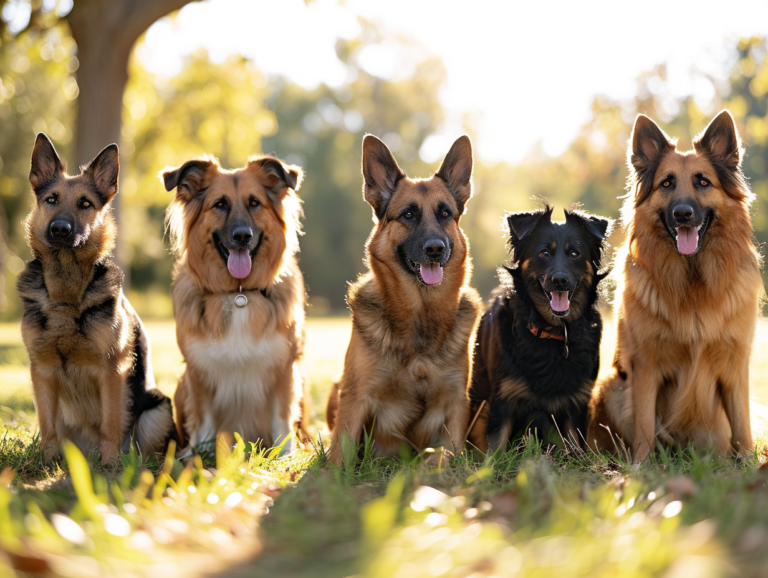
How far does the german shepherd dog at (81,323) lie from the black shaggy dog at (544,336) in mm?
2526

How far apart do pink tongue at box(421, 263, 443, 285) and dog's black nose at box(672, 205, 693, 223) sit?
1.63 metres

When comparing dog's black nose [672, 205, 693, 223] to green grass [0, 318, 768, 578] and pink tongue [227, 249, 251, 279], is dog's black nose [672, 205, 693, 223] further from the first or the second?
pink tongue [227, 249, 251, 279]

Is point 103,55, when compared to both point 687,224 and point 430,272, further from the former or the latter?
point 687,224

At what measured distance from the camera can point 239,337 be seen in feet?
15.6

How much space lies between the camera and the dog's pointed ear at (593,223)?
479 cm

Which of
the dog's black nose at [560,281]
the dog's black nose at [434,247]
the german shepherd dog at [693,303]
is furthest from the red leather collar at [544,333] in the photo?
the dog's black nose at [434,247]

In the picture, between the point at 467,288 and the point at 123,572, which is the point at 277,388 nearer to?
the point at 467,288

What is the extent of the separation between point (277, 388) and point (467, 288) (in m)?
1.69

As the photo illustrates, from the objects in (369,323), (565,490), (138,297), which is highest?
(138,297)

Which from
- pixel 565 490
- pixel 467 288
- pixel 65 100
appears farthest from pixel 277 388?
pixel 65 100

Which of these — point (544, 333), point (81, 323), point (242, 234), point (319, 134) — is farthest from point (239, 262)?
point (319, 134)

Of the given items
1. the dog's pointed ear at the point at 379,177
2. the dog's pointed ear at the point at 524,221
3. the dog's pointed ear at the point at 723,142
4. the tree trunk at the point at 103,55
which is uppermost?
the tree trunk at the point at 103,55

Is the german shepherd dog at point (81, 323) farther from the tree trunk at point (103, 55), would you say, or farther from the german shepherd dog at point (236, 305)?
the tree trunk at point (103, 55)

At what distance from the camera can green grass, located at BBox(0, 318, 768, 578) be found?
2.02 m
